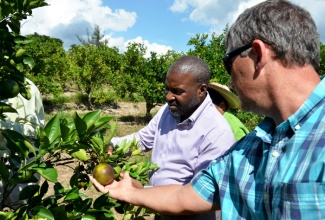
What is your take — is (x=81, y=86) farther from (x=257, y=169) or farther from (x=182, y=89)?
(x=257, y=169)

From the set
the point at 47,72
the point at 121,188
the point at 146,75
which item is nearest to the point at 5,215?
the point at 121,188

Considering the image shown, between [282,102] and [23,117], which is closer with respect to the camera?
[282,102]

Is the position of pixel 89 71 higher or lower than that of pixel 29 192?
higher

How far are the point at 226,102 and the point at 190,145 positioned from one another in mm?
1087

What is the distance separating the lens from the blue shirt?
83.9 inches

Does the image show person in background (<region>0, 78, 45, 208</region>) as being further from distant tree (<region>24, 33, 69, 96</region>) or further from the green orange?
distant tree (<region>24, 33, 69, 96</region>)

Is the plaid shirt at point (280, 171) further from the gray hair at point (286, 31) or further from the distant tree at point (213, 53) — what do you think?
the distant tree at point (213, 53)

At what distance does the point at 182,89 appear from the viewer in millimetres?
2289

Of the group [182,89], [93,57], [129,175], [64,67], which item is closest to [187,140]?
[182,89]

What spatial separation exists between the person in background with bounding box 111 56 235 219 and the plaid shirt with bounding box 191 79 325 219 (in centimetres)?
63

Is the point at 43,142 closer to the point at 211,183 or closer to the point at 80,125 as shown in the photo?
the point at 80,125

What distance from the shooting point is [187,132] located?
2256mm

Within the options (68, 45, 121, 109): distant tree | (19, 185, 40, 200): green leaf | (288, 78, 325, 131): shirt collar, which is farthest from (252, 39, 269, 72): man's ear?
(68, 45, 121, 109): distant tree

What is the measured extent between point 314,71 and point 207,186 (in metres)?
0.63
